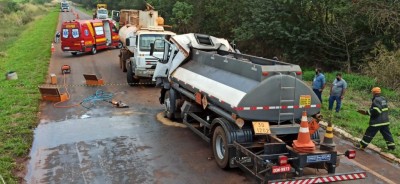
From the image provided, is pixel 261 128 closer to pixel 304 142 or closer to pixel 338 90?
pixel 304 142

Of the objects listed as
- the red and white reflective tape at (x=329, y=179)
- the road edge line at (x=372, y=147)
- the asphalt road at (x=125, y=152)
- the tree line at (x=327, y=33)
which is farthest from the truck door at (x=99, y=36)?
the red and white reflective tape at (x=329, y=179)

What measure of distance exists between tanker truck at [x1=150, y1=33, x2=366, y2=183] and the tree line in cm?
948

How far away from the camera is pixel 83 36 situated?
83.4 ft

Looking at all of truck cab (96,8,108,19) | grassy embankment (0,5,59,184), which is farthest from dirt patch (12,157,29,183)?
truck cab (96,8,108,19)

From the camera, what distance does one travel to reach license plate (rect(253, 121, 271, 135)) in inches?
290

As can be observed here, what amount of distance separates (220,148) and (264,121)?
126 cm

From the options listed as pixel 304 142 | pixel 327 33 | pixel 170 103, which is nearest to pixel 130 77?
pixel 170 103

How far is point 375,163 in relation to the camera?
28.5 ft

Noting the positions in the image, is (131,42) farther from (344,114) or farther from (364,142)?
(364,142)

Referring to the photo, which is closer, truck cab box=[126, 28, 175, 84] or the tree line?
truck cab box=[126, 28, 175, 84]

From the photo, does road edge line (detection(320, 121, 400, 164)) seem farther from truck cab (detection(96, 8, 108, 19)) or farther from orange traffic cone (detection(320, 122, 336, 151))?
truck cab (detection(96, 8, 108, 19))

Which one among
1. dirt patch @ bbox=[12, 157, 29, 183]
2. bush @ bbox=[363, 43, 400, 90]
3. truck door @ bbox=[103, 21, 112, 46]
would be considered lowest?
dirt patch @ bbox=[12, 157, 29, 183]

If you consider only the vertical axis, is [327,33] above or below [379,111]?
above

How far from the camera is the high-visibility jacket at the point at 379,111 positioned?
8.88 meters
